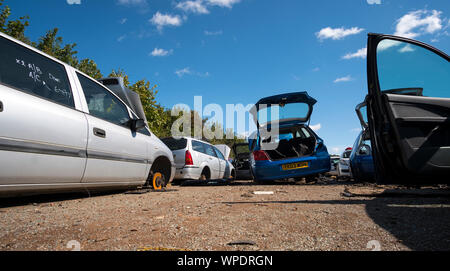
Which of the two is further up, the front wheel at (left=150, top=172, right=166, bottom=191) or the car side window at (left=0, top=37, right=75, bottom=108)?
the car side window at (left=0, top=37, right=75, bottom=108)

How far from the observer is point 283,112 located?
6.97 m

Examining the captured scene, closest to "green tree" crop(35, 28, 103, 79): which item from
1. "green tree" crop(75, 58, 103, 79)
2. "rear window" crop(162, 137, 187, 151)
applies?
"green tree" crop(75, 58, 103, 79)

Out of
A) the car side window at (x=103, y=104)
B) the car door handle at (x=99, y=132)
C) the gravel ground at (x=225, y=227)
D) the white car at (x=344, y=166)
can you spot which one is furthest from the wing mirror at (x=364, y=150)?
the car door handle at (x=99, y=132)

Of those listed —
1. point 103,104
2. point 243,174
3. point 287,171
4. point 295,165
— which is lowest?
point 243,174

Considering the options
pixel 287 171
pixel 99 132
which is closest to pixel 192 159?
pixel 287 171

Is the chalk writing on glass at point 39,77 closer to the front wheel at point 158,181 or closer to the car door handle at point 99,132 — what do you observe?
the car door handle at point 99,132

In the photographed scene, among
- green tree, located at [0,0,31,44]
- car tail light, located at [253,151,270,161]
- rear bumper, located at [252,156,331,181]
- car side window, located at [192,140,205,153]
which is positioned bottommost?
rear bumper, located at [252,156,331,181]

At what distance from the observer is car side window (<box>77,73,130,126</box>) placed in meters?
3.34

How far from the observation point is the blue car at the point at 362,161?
5.63 m

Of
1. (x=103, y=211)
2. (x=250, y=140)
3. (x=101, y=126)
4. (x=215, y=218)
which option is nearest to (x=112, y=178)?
(x=101, y=126)

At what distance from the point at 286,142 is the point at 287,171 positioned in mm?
1617

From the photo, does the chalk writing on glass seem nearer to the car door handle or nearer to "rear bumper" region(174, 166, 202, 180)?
the car door handle

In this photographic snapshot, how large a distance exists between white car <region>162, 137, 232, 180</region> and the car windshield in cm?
219

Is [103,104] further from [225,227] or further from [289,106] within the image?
[289,106]
